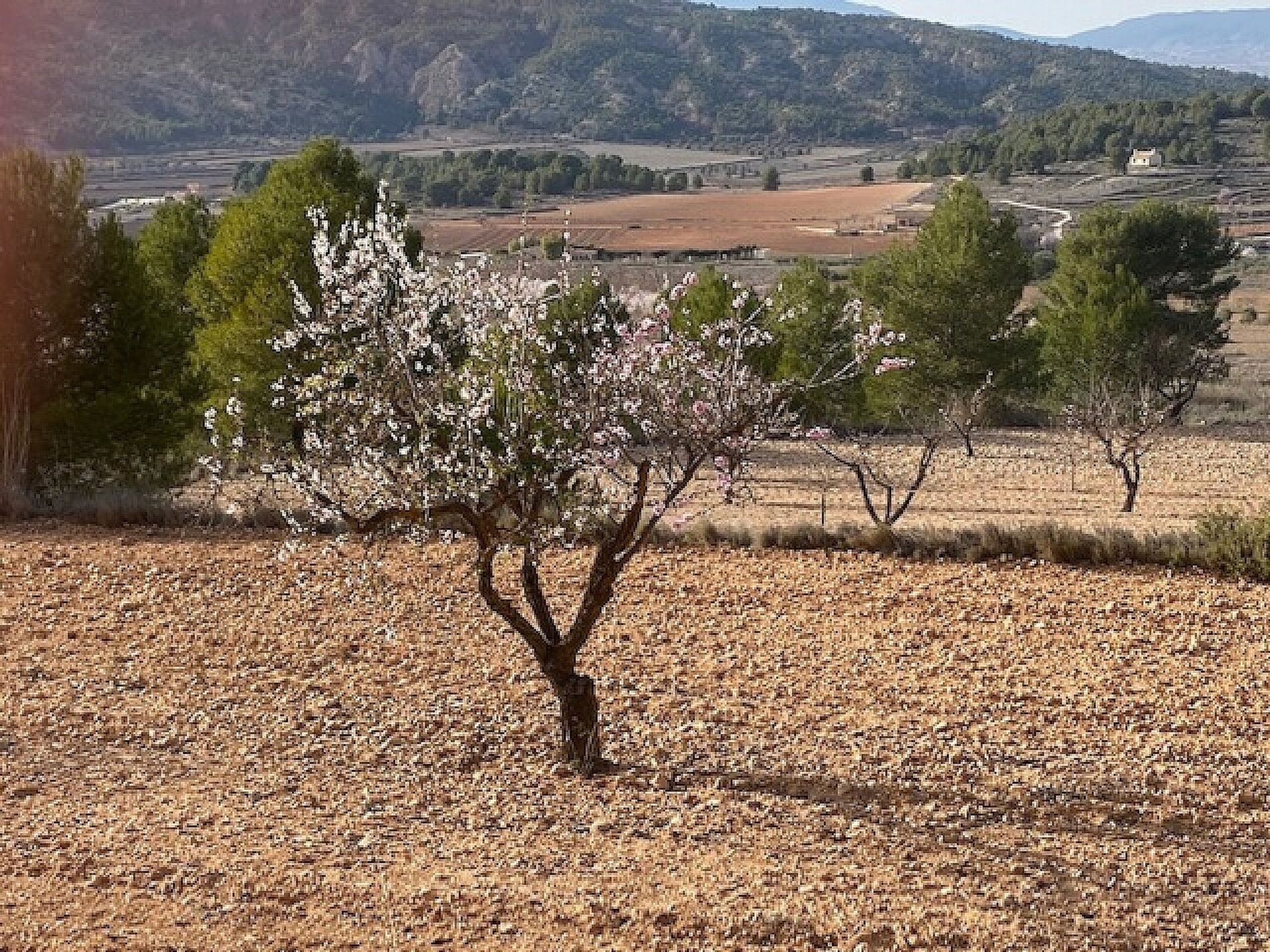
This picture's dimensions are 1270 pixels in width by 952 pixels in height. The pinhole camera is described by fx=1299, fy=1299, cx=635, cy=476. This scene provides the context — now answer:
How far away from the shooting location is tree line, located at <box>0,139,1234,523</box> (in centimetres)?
1722

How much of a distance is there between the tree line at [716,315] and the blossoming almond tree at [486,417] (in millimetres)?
653

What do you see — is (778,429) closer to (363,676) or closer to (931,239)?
(363,676)

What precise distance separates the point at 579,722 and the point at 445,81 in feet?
517

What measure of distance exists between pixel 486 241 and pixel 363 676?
179ft

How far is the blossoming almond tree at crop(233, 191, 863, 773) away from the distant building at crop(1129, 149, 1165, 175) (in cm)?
9483

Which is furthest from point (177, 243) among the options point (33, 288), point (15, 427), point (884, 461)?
point (884, 461)

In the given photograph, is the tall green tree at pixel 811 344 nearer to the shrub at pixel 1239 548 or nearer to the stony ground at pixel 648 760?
the shrub at pixel 1239 548

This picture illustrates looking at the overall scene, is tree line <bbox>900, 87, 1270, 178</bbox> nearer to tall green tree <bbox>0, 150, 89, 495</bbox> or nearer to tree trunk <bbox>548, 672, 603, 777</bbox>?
tall green tree <bbox>0, 150, 89, 495</bbox>

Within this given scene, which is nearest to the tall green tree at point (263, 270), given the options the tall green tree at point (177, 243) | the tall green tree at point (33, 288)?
the tall green tree at point (33, 288)

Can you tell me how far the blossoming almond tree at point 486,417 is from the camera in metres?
7.95

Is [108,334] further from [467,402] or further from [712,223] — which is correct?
[712,223]

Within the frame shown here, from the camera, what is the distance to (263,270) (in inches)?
812

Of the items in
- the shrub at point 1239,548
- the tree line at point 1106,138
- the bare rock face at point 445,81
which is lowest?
the shrub at point 1239,548

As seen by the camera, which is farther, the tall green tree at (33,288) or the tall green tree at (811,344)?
the tall green tree at (811,344)
